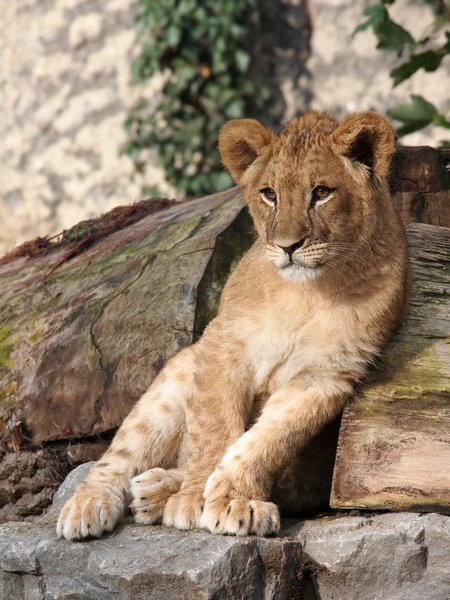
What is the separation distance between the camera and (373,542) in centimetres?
301

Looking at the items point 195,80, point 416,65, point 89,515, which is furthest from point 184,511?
point 195,80

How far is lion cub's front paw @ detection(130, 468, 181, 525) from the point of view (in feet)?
11.0

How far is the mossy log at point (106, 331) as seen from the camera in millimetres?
4531

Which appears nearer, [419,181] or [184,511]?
[184,511]

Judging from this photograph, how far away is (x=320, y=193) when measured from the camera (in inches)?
128

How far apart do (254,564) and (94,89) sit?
702cm

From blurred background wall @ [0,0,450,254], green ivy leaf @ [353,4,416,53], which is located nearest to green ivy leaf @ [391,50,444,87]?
green ivy leaf @ [353,4,416,53]

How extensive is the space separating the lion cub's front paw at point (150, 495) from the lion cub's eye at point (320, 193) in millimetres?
1249

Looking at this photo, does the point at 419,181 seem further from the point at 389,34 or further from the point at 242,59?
the point at 242,59

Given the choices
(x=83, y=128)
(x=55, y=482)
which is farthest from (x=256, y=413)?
(x=83, y=128)

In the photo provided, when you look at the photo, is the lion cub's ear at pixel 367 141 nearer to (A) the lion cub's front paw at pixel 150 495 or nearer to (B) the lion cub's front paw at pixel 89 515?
(A) the lion cub's front paw at pixel 150 495

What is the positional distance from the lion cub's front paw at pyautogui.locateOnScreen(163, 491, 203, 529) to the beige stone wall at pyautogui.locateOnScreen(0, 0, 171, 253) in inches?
235

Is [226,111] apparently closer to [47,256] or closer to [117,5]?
[117,5]

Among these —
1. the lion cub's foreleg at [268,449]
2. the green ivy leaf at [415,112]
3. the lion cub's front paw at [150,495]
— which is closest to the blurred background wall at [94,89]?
the green ivy leaf at [415,112]
